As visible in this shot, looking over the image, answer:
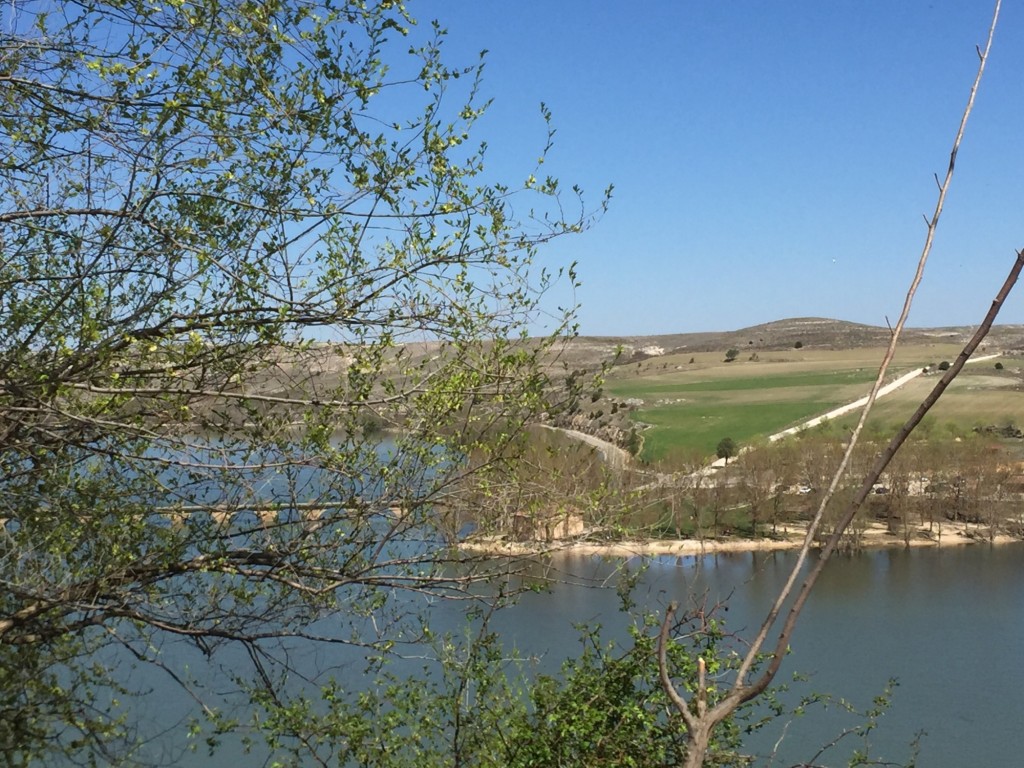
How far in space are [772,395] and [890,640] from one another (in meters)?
28.8

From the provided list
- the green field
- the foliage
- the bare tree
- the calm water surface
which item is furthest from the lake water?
the bare tree

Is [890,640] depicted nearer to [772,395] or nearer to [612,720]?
[612,720]

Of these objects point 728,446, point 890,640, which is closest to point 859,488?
point 890,640

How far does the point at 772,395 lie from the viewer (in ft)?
146

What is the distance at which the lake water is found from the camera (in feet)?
37.3

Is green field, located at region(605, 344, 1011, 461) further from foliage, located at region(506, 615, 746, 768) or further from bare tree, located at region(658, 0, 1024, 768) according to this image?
bare tree, located at region(658, 0, 1024, 768)

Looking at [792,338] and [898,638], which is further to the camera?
[792,338]

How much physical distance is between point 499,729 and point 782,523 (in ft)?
86.5

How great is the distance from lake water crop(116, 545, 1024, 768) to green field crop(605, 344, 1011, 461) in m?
5.10

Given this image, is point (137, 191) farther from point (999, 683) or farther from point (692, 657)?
point (999, 683)

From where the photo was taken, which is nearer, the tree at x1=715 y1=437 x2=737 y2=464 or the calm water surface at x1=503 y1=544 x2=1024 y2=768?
the calm water surface at x1=503 y1=544 x2=1024 y2=768

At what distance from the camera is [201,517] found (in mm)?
3225

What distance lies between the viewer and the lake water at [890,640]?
37.3ft

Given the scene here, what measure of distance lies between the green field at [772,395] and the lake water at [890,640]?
5095 millimetres
